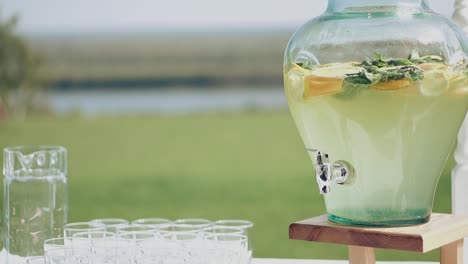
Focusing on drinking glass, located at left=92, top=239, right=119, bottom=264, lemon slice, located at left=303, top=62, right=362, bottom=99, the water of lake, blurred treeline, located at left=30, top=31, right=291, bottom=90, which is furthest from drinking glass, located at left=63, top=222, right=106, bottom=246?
blurred treeline, located at left=30, top=31, right=291, bottom=90

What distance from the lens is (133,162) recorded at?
1709 centimetres

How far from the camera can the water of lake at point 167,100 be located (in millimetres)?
19141

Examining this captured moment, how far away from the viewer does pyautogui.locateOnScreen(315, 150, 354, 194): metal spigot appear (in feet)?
5.38

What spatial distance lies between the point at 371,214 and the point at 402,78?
0.25 metres

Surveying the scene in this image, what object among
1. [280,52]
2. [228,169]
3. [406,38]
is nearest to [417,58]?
[406,38]

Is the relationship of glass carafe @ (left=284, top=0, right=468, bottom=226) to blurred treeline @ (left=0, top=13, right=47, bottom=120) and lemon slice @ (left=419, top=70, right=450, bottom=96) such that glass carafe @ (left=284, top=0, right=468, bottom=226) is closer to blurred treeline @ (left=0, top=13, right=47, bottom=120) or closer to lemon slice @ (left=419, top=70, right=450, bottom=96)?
lemon slice @ (left=419, top=70, right=450, bottom=96)

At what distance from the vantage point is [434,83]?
62.6 inches

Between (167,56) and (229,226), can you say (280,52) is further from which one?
(229,226)

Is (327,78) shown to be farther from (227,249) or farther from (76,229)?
(76,229)

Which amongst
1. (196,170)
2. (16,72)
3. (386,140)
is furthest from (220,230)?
(16,72)

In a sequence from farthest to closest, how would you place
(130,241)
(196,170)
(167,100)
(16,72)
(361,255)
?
1. (167,100)
2. (16,72)
3. (196,170)
4. (130,241)
5. (361,255)

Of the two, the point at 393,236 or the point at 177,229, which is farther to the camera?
the point at 177,229

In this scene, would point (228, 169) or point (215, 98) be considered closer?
point (228, 169)

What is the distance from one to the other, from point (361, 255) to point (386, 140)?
0.22 m
